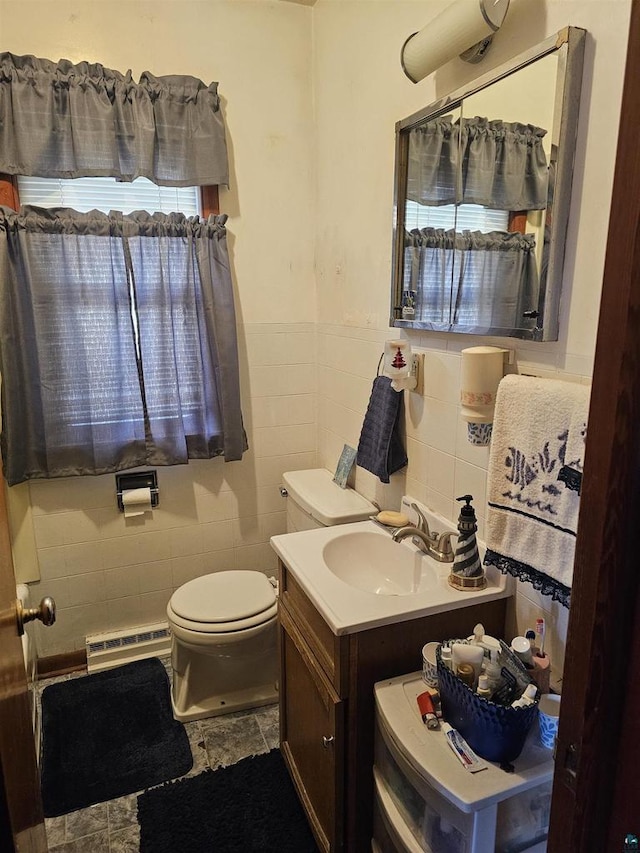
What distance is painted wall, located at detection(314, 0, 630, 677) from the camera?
108 centimetres

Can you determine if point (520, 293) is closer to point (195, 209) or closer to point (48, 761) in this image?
point (195, 209)

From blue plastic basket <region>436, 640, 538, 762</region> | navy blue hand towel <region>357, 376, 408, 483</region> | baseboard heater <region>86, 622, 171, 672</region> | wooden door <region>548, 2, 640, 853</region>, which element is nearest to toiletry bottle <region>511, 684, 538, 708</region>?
blue plastic basket <region>436, 640, 538, 762</region>

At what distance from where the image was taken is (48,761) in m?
1.91

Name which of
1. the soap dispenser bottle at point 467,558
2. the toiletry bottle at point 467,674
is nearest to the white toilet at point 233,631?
the soap dispenser bottle at point 467,558

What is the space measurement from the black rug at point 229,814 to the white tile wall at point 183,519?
843 millimetres

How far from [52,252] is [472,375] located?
161cm

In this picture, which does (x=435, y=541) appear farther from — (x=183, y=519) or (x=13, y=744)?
(x=183, y=519)

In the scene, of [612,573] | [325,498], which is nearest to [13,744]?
[612,573]

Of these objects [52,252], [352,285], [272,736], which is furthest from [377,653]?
[52,252]

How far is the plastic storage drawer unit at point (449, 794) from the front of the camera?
1.01 meters

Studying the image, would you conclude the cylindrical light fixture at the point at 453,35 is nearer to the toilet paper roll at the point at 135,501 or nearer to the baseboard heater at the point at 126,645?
the toilet paper roll at the point at 135,501

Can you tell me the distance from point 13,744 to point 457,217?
149cm

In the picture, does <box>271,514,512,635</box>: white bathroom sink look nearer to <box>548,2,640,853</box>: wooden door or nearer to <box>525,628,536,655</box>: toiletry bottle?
<box>525,628,536,655</box>: toiletry bottle

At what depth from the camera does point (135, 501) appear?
231 centimetres
